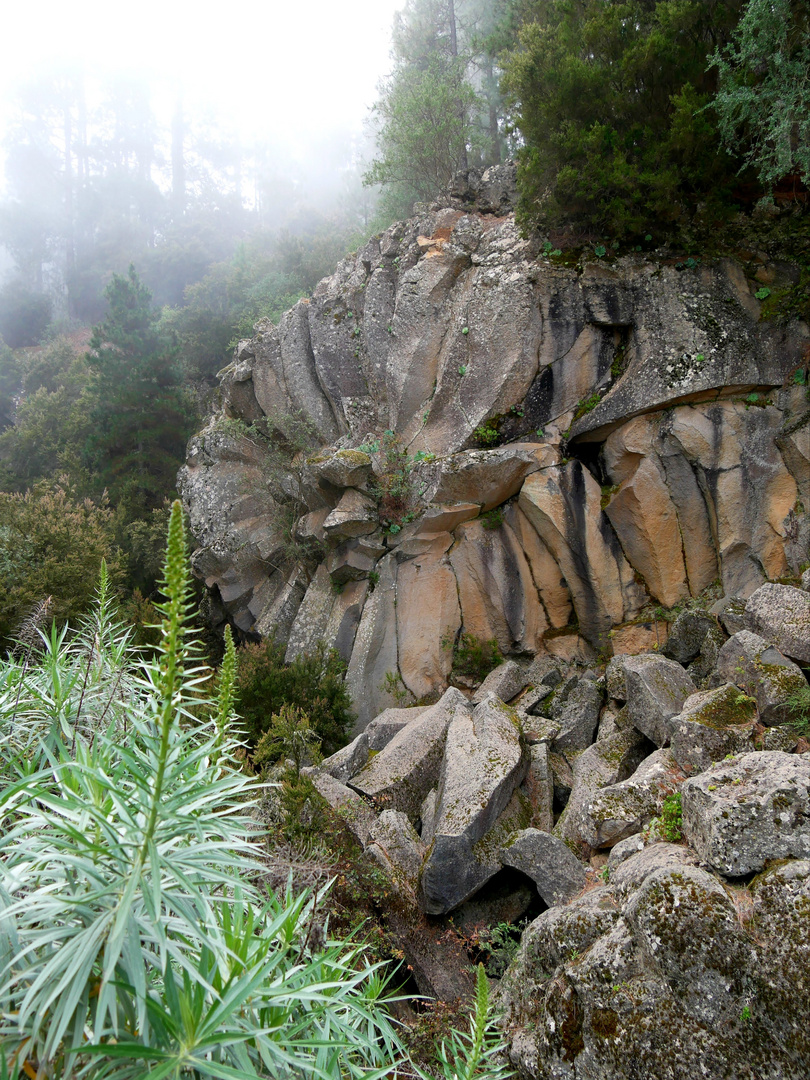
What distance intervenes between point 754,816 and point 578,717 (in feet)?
14.8

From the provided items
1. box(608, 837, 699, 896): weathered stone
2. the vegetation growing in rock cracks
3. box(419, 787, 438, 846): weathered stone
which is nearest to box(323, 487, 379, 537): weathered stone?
box(419, 787, 438, 846): weathered stone

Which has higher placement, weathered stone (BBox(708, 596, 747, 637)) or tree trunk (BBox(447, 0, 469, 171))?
tree trunk (BBox(447, 0, 469, 171))

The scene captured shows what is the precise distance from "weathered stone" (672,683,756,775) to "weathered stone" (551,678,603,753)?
7.48ft

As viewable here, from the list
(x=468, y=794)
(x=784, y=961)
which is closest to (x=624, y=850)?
(x=468, y=794)

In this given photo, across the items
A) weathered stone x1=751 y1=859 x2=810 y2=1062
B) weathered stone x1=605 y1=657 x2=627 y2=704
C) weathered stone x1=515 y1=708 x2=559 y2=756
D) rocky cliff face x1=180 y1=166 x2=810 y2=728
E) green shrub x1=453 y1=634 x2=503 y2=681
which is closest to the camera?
weathered stone x1=751 y1=859 x2=810 y2=1062

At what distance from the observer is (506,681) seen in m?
10.4

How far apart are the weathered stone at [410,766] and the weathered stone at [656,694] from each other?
2180 mm

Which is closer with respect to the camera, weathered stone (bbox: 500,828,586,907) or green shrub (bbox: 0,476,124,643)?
weathered stone (bbox: 500,828,586,907)

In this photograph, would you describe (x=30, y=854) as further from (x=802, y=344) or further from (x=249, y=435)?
(x=249, y=435)

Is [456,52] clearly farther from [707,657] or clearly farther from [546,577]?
[707,657]

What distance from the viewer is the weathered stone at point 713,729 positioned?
5578 mm

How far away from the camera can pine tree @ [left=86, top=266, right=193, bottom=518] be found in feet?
62.3

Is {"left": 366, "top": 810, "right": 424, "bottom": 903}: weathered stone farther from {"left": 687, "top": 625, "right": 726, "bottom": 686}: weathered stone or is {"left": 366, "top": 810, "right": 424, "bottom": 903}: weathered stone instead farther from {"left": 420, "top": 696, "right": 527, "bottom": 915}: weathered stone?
{"left": 687, "top": 625, "right": 726, "bottom": 686}: weathered stone

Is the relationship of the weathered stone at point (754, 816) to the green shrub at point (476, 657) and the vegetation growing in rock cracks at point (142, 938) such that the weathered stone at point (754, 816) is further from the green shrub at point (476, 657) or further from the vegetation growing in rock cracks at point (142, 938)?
the green shrub at point (476, 657)
